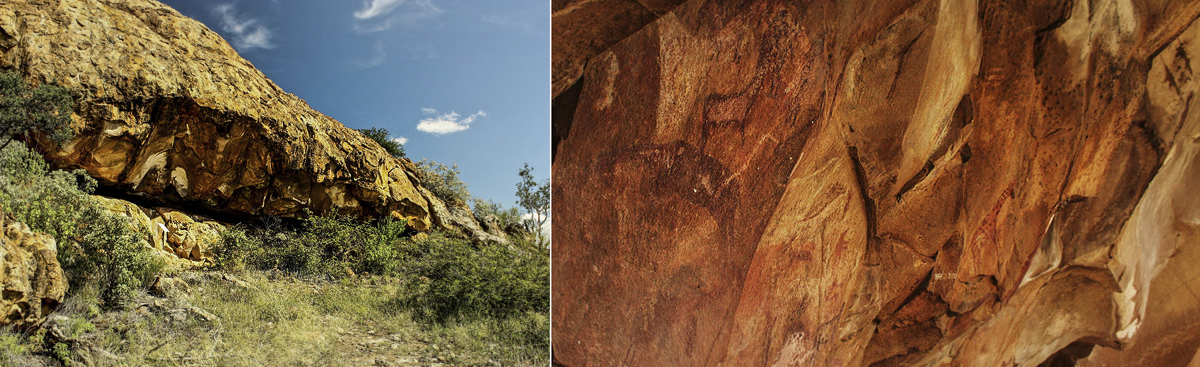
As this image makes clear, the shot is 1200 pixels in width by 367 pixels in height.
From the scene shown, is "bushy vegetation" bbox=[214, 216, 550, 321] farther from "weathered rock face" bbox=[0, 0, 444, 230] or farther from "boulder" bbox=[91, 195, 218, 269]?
"weathered rock face" bbox=[0, 0, 444, 230]

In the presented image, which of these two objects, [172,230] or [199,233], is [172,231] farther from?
[199,233]

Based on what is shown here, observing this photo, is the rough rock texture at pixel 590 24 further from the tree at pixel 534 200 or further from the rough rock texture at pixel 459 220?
the rough rock texture at pixel 459 220

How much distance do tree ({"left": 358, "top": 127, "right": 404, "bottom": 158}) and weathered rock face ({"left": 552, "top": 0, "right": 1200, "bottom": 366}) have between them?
334 centimetres

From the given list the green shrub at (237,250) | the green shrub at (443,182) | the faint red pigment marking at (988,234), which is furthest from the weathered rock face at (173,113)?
the faint red pigment marking at (988,234)

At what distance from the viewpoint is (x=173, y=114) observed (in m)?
3.27

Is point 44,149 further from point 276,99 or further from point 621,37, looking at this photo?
point 621,37

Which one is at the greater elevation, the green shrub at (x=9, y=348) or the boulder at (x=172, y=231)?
the boulder at (x=172, y=231)

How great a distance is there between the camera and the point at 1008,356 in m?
1.47

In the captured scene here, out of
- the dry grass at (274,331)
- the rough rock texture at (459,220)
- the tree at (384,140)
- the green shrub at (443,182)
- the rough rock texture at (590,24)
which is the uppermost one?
the tree at (384,140)

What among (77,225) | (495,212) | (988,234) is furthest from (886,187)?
(495,212)

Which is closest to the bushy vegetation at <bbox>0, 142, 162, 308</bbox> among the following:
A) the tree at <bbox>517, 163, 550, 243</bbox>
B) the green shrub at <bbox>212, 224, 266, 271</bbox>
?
the green shrub at <bbox>212, 224, 266, 271</bbox>

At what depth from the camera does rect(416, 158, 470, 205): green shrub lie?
4.91 meters

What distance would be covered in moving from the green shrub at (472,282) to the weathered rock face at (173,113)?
101cm

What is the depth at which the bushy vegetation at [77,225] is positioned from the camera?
236cm
